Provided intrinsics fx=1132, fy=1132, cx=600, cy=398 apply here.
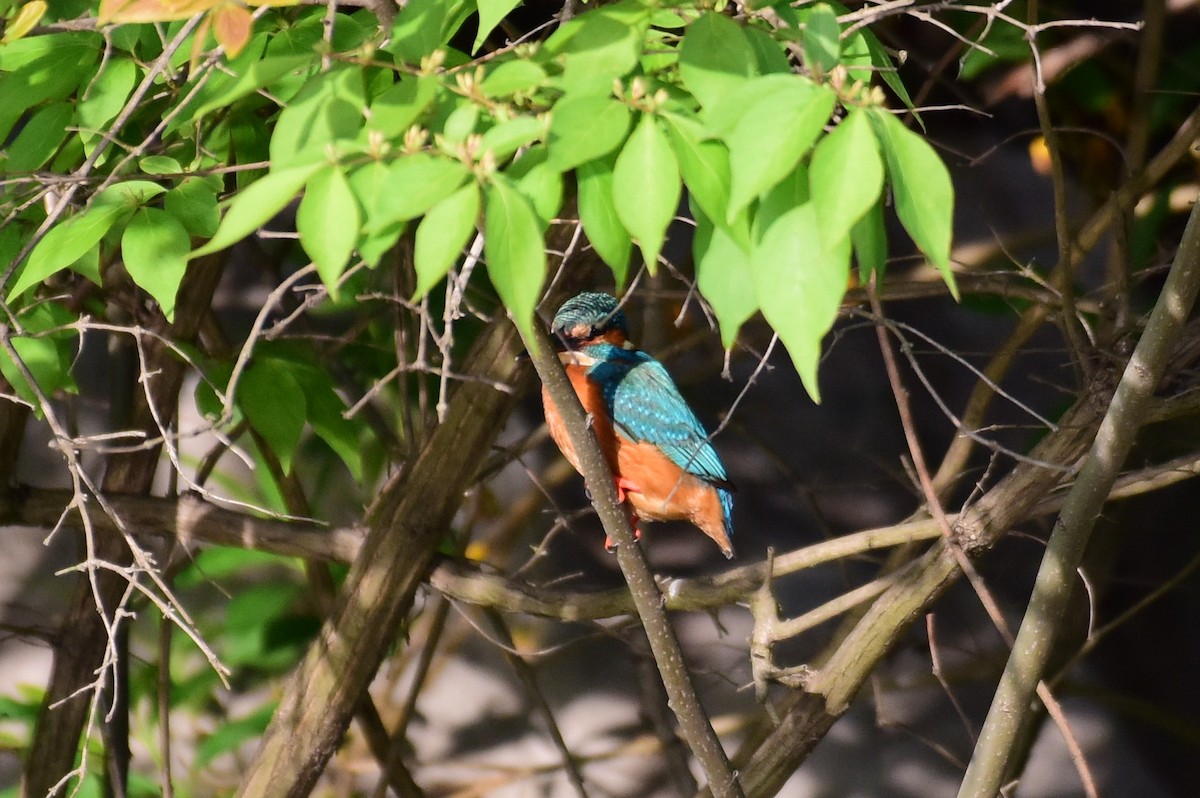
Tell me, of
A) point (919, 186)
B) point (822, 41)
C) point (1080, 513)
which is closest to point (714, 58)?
point (822, 41)

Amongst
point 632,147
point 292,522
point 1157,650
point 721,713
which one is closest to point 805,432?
point 721,713

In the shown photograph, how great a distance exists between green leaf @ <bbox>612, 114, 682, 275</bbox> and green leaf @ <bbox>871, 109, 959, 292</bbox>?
0.46 feet

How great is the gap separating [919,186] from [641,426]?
1277mm

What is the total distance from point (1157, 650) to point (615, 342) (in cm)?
177

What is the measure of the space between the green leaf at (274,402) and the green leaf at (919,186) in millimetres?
1202

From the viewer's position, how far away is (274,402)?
1.74 m

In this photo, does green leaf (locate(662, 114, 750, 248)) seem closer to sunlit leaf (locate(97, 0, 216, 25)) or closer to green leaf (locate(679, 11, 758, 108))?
green leaf (locate(679, 11, 758, 108))

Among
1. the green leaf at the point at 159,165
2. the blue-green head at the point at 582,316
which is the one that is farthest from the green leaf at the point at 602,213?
the blue-green head at the point at 582,316

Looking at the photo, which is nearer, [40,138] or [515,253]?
[515,253]

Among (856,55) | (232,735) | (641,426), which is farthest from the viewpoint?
(232,735)

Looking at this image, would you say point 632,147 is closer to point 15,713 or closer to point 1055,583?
point 1055,583

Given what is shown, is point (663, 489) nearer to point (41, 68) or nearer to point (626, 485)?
point (626, 485)

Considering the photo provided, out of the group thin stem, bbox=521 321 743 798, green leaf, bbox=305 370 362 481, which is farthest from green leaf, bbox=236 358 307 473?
thin stem, bbox=521 321 743 798

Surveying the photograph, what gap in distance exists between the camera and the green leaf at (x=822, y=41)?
0.77m
